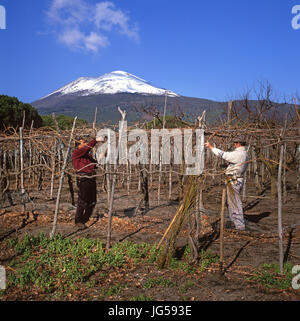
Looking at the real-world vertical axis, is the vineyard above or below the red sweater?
below

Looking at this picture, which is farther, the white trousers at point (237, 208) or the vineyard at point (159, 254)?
the white trousers at point (237, 208)

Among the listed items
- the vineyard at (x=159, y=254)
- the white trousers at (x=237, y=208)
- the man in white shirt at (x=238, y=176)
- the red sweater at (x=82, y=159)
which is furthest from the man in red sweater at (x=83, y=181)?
the white trousers at (x=237, y=208)

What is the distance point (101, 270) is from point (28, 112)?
24.5m

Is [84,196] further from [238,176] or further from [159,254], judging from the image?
[238,176]

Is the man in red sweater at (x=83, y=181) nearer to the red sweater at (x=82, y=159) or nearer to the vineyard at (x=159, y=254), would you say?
the red sweater at (x=82, y=159)

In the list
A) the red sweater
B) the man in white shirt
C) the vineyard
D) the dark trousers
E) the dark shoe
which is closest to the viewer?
the vineyard

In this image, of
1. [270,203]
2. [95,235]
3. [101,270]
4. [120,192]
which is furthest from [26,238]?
[270,203]

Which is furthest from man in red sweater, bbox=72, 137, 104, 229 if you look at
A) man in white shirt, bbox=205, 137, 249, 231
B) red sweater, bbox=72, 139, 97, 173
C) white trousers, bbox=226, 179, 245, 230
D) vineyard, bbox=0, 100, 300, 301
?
white trousers, bbox=226, 179, 245, 230

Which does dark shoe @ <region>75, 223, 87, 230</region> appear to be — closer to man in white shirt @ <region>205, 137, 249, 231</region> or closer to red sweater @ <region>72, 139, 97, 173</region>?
red sweater @ <region>72, 139, 97, 173</region>

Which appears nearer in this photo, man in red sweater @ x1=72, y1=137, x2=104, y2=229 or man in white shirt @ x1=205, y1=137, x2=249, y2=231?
man in white shirt @ x1=205, y1=137, x2=249, y2=231

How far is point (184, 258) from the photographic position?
4.16 metres

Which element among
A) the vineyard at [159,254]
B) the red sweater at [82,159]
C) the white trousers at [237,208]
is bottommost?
the vineyard at [159,254]
